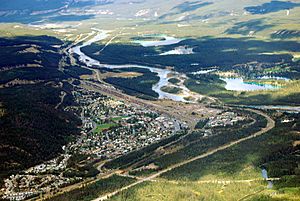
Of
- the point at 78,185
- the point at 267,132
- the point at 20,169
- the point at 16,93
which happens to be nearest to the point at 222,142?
the point at 267,132

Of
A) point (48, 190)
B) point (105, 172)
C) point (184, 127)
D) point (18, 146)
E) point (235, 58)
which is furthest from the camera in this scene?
point (235, 58)

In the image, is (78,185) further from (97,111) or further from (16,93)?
(16,93)

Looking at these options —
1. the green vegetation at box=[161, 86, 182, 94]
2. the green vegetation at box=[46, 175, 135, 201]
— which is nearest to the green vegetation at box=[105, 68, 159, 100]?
the green vegetation at box=[161, 86, 182, 94]

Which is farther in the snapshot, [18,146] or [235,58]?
[235,58]

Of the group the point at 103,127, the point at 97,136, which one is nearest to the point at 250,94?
the point at 103,127

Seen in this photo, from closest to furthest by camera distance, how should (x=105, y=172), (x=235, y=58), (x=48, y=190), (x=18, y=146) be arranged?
(x=48, y=190), (x=105, y=172), (x=18, y=146), (x=235, y=58)

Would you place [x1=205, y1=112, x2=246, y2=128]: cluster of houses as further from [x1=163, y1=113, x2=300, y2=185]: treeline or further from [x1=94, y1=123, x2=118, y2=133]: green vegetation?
[x1=94, y1=123, x2=118, y2=133]: green vegetation
